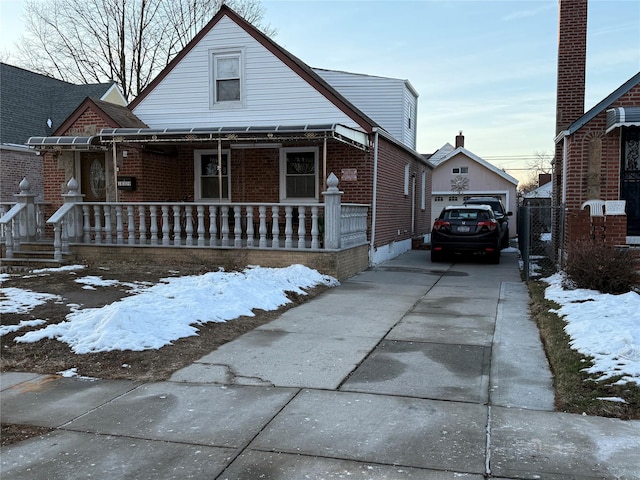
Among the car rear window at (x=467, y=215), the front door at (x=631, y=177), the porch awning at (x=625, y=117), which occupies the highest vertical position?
the porch awning at (x=625, y=117)

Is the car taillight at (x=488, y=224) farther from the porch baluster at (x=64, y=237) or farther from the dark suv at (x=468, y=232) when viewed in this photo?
the porch baluster at (x=64, y=237)

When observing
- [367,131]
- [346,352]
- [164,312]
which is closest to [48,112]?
[367,131]

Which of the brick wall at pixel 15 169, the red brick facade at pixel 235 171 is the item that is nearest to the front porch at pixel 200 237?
the red brick facade at pixel 235 171

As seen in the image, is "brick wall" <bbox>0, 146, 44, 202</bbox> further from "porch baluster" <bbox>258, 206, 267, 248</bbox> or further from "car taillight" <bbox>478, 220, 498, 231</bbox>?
"car taillight" <bbox>478, 220, 498, 231</bbox>

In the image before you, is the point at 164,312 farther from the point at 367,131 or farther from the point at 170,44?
the point at 170,44

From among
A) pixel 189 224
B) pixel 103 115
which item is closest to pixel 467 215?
pixel 189 224

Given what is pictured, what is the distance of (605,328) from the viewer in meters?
6.30

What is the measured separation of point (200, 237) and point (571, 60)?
396 inches

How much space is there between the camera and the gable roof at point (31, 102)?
20609 mm

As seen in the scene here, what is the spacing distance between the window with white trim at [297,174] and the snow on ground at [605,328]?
24.2 ft

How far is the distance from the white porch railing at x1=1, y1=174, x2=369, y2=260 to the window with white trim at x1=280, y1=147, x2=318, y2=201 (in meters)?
1.45

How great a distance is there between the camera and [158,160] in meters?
15.0

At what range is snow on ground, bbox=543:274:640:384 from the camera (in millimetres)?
5074

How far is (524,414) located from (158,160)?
12805 mm
